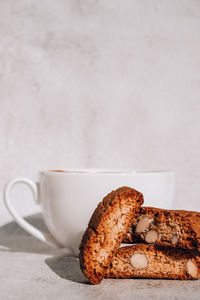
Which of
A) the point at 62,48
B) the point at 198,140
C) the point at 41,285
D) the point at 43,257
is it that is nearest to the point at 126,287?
the point at 41,285

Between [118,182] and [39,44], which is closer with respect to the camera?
[118,182]

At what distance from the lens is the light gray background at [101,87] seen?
1.48 m

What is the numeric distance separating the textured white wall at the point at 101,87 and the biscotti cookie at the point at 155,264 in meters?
0.82

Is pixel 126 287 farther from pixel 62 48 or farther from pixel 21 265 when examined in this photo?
pixel 62 48

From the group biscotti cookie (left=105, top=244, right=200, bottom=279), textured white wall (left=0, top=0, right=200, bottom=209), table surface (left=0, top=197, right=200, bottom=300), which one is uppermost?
textured white wall (left=0, top=0, right=200, bottom=209)

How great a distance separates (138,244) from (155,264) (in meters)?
0.05

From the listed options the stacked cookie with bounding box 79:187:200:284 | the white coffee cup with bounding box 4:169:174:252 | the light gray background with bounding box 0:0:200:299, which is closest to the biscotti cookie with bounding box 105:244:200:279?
the stacked cookie with bounding box 79:187:200:284

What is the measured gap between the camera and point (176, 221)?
635mm

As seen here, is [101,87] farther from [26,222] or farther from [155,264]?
[155,264]

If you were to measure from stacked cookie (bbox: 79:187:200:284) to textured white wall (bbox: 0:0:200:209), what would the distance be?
0.81 meters

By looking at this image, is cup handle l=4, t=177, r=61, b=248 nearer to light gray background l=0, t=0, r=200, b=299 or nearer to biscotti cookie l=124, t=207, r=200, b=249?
biscotti cookie l=124, t=207, r=200, b=249

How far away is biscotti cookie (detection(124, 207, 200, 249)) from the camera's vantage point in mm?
619

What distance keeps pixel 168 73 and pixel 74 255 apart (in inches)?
37.8

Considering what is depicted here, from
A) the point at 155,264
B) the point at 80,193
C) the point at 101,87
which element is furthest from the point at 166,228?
the point at 101,87
